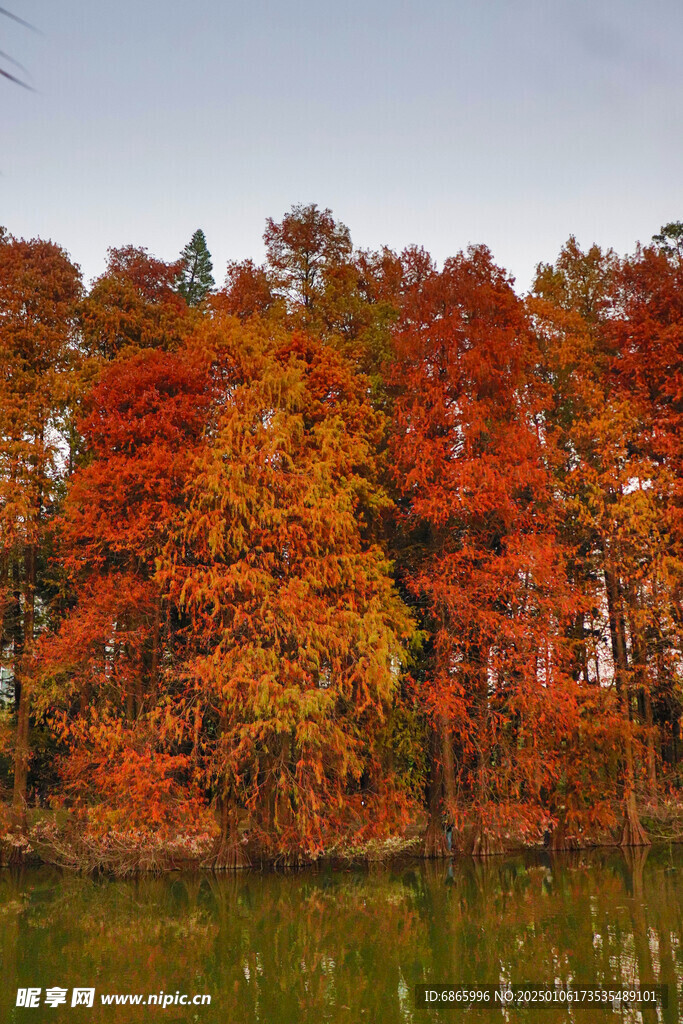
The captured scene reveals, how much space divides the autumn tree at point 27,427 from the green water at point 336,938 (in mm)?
5234

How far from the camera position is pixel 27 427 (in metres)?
20.8

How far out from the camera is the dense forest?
59.0 ft

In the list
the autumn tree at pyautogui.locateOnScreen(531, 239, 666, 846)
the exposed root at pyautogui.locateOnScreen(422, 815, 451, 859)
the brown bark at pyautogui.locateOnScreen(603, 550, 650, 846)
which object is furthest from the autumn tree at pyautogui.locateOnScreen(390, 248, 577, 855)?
the brown bark at pyautogui.locateOnScreen(603, 550, 650, 846)

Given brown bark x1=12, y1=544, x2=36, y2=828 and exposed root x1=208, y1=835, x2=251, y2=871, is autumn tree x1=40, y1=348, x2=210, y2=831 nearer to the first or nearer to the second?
brown bark x1=12, y1=544, x2=36, y2=828

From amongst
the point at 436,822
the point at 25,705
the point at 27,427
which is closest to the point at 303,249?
the point at 27,427

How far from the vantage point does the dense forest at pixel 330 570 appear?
1797 cm

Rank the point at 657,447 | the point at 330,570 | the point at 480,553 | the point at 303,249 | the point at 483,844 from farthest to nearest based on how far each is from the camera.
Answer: the point at 303,249 < the point at 657,447 < the point at 480,553 < the point at 483,844 < the point at 330,570

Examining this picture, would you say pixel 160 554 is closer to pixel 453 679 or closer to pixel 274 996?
pixel 453 679

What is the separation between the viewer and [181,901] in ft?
50.4

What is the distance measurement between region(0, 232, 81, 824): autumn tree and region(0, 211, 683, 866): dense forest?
0.28 feet

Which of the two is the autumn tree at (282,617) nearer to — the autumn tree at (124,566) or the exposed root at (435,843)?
the autumn tree at (124,566)

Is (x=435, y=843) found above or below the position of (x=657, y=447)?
below

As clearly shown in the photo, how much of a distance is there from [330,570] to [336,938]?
314 inches

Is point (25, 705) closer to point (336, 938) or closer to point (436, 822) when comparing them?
point (436, 822)
